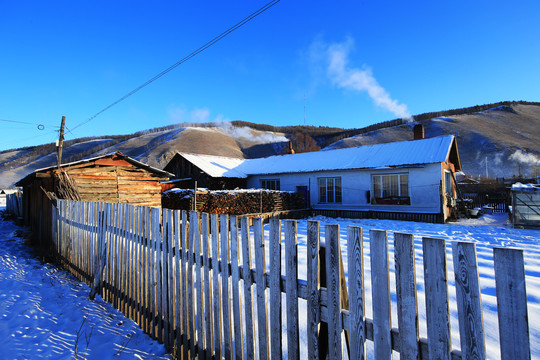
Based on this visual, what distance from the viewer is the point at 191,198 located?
12.6m

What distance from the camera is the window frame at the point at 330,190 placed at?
18.6 meters

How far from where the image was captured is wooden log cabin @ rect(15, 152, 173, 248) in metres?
9.84

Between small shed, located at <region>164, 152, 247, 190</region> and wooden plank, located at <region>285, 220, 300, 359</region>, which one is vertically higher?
small shed, located at <region>164, 152, 247, 190</region>

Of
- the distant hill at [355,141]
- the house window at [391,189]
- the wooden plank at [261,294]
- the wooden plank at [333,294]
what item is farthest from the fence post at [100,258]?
the distant hill at [355,141]

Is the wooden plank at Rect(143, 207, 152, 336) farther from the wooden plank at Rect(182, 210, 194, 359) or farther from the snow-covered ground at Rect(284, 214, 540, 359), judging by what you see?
the snow-covered ground at Rect(284, 214, 540, 359)

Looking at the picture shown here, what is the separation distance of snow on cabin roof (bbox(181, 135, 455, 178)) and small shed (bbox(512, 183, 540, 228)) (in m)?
3.71

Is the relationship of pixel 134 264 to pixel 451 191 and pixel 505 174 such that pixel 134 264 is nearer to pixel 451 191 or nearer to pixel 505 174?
pixel 451 191

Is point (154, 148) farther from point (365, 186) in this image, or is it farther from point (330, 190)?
point (365, 186)

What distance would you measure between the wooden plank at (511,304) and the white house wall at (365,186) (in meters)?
15.8

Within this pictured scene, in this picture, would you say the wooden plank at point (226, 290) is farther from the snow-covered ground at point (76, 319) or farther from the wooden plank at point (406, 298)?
the wooden plank at point (406, 298)

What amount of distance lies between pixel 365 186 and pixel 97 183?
48.5 feet

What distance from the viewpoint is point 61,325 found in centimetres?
376

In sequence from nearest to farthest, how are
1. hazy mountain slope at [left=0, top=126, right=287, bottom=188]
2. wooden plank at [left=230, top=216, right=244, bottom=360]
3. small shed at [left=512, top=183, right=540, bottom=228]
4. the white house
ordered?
1. wooden plank at [left=230, top=216, right=244, bottom=360]
2. small shed at [left=512, top=183, right=540, bottom=228]
3. the white house
4. hazy mountain slope at [left=0, top=126, right=287, bottom=188]

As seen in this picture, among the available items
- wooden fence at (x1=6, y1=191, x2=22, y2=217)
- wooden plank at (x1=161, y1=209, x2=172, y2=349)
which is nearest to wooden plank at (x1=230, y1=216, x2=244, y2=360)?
wooden plank at (x1=161, y1=209, x2=172, y2=349)
